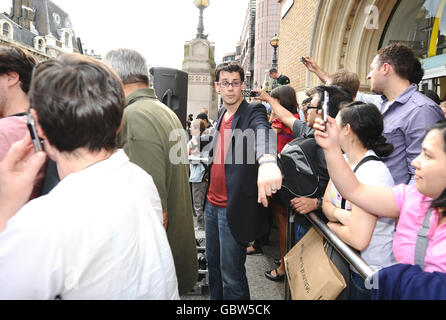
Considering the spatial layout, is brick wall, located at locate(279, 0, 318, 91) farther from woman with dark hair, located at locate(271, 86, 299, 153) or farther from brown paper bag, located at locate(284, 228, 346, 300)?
brown paper bag, located at locate(284, 228, 346, 300)

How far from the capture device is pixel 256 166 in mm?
2195

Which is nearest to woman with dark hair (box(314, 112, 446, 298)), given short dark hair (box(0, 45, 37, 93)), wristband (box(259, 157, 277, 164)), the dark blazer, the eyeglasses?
wristband (box(259, 157, 277, 164))

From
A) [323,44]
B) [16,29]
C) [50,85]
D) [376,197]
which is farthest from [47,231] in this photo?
[16,29]

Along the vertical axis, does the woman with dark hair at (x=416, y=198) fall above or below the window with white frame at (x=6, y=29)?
below

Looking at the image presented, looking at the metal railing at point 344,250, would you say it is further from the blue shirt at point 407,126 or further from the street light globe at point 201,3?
the street light globe at point 201,3

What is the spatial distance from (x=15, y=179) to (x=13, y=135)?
552 mm

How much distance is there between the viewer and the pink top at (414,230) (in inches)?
46.5

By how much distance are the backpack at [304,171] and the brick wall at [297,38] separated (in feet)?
19.9

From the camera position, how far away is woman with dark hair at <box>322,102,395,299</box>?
5.34 ft

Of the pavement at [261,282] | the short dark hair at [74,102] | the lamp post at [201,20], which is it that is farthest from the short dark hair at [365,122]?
the lamp post at [201,20]

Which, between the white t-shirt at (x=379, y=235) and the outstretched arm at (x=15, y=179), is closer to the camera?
the outstretched arm at (x=15, y=179)

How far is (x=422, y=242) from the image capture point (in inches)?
50.2
